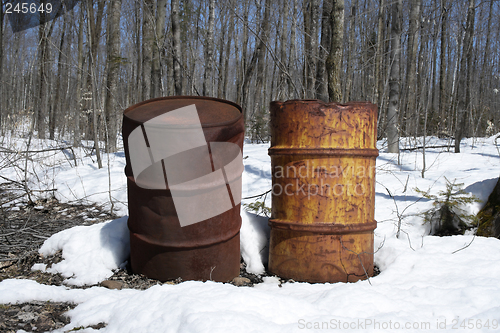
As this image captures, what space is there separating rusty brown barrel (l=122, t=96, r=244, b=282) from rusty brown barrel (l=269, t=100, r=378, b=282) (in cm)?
39

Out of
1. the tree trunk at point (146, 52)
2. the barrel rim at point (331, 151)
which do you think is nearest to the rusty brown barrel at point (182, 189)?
the barrel rim at point (331, 151)

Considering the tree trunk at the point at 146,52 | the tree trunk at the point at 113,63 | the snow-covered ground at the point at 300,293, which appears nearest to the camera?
the snow-covered ground at the point at 300,293

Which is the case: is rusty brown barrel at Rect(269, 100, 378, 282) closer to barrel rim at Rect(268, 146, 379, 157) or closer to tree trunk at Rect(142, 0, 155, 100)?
barrel rim at Rect(268, 146, 379, 157)

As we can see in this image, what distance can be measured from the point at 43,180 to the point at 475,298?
239 inches

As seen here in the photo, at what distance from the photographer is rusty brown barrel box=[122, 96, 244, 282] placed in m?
2.24

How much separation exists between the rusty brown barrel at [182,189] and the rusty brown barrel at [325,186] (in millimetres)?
391

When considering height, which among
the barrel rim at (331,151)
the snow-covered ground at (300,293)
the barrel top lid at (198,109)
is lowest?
the snow-covered ground at (300,293)

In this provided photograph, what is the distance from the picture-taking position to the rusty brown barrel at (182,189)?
2236mm

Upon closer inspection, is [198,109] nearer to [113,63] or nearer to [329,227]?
[329,227]

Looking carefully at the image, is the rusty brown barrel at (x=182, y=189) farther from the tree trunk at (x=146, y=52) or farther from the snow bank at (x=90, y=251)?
the tree trunk at (x=146, y=52)

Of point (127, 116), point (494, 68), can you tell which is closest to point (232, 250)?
point (127, 116)

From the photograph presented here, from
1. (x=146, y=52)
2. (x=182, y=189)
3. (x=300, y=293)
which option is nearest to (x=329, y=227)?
(x=300, y=293)

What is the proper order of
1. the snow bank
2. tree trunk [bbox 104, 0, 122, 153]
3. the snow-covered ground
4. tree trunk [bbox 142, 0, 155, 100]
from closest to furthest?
the snow-covered ground → the snow bank → tree trunk [bbox 104, 0, 122, 153] → tree trunk [bbox 142, 0, 155, 100]

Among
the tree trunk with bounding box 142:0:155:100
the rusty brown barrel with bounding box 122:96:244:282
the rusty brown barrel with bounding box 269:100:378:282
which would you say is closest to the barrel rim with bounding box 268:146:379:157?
the rusty brown barrel with bounding box 269:100:378:282
